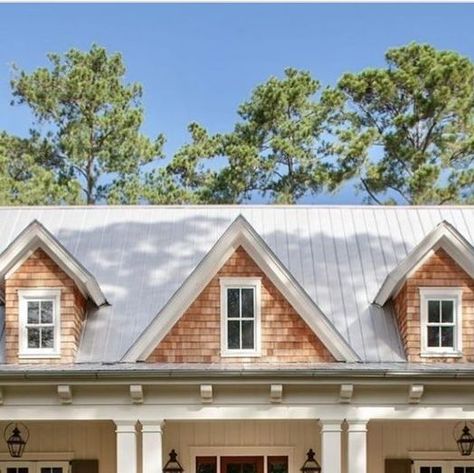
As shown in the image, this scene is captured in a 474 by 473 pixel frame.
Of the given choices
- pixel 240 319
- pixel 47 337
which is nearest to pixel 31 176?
pixel 47 337

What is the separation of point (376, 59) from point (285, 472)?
20.7 meters

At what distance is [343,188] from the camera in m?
31.3

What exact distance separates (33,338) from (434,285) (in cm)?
607

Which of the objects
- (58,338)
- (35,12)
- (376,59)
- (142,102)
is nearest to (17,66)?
(35,12)

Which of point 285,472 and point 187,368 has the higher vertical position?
point 187,368

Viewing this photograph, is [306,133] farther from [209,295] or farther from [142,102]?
[209,295]

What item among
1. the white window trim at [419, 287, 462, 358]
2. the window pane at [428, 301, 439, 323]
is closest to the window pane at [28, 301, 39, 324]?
the white window trim at [419, 287, 462, 358]

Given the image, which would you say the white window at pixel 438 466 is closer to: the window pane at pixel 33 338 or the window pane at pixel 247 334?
the window pane at pixel 247 334

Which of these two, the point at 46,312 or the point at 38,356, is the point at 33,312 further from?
the point at 38,356

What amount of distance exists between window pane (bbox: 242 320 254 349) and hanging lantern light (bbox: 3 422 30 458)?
375 cm

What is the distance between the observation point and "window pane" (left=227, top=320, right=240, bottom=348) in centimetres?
1360

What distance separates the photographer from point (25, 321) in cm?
1373

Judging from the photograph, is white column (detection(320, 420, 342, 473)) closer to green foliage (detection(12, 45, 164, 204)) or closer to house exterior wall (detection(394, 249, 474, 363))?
house exterior wall (detection(394, 249, 474, 363))

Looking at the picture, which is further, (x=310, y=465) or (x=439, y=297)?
(x=310, y=465)
